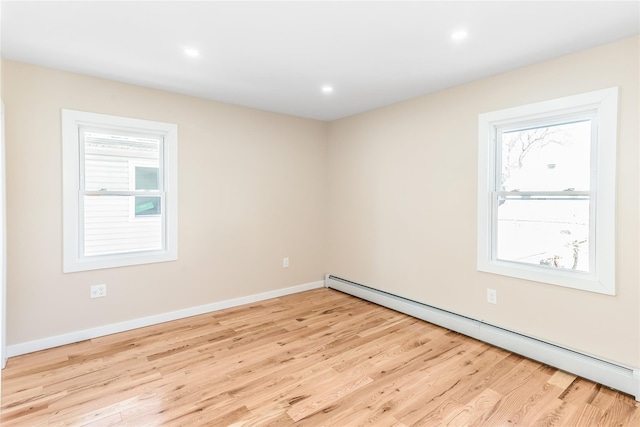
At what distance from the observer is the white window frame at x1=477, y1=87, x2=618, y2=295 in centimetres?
227

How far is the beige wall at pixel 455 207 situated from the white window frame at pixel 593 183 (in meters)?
0.05

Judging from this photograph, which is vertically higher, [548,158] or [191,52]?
[191,52]

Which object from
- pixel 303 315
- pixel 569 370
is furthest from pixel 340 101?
pixel 569 370

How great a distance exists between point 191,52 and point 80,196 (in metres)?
1.69

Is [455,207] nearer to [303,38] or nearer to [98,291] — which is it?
[303,38]

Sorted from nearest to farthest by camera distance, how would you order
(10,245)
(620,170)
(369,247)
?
(620,170), (10,245), (369,247)

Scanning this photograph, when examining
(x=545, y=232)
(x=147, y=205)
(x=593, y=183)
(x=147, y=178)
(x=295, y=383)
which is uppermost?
(x=147, y=178)

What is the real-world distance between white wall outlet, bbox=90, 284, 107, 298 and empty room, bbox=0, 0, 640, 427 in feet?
0.08

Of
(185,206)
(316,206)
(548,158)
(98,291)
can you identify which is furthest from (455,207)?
(98,291)

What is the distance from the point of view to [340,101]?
3.71 m

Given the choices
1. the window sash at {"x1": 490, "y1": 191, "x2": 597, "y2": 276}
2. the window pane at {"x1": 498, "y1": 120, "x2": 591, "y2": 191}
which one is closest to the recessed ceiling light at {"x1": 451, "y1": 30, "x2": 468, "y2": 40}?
the window pane at {"x1": 498, "y1": 120, "x2": 591, "y2": 191}

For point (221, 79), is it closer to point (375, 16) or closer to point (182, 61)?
point (182, 61)

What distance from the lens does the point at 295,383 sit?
7.58 ft

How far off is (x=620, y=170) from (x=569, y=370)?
4.93ft
